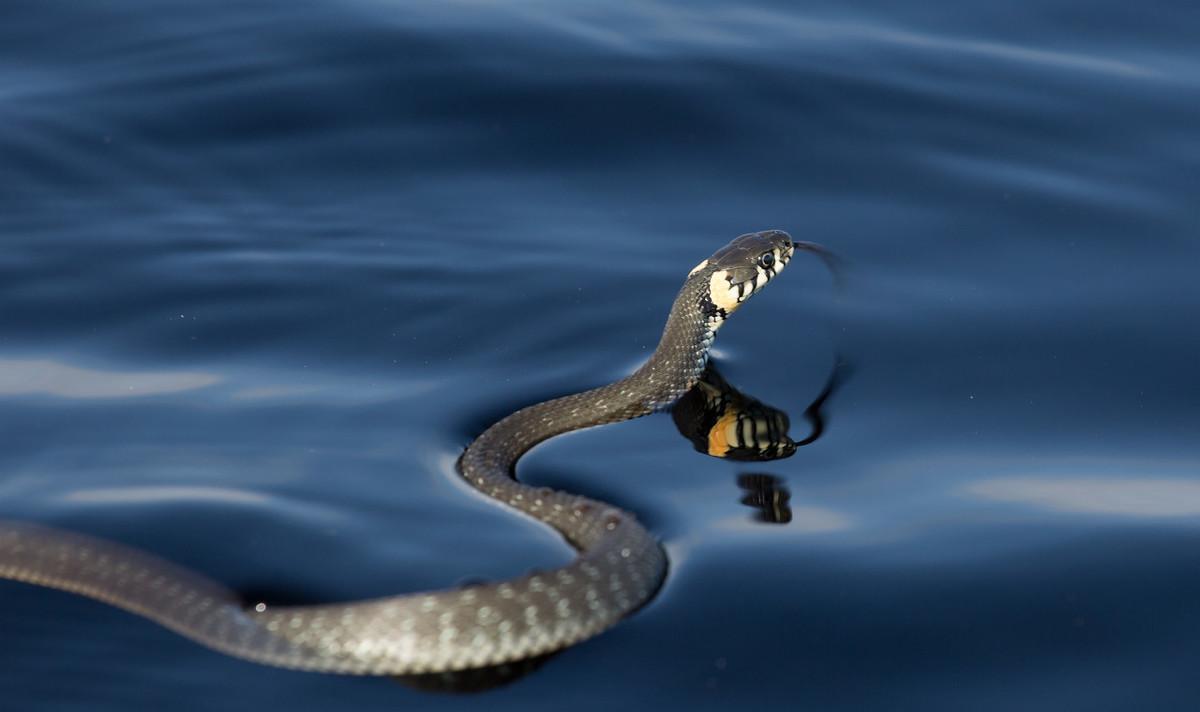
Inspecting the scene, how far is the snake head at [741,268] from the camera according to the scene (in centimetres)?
1255

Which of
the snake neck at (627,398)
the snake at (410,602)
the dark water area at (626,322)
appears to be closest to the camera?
the snake at (410,602)

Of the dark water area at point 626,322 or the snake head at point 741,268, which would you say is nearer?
the dark water area at point 626,322

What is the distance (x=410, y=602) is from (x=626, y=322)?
15.8 ft

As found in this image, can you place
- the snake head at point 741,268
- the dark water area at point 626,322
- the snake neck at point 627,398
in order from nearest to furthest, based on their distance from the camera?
the dark water area at point 626,322 < the snake neck at point 627,398 < the snake head at point 741,268

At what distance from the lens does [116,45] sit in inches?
672

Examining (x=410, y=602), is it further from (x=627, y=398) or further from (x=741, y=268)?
(x=741, y=268)

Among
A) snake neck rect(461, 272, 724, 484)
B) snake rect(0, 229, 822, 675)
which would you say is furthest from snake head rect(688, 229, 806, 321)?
snake rect(0, 229, 822, 675)

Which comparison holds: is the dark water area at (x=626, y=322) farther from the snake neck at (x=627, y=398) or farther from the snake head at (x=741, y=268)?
the snake head at (x=741, y=268)

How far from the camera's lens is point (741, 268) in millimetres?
12688

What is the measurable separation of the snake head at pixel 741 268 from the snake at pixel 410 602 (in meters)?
2.81

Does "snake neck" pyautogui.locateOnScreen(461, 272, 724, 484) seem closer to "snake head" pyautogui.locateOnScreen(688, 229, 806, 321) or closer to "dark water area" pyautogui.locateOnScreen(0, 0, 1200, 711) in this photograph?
"snake head" pyautogui.locateOnScreen(688, 229, 806, 321)

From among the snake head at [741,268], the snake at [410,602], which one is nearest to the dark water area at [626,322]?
the snake at [410,602]

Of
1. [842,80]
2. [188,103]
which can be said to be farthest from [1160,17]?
[188,103]

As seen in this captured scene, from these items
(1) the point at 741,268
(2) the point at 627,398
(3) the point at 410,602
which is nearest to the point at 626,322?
(1) the point at 741,268
